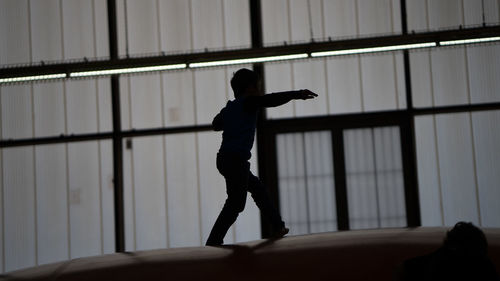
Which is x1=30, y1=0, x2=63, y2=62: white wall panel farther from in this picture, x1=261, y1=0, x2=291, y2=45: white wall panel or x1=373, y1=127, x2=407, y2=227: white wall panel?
x1=373, y1=127, x2=407, y2=227: white wall panel

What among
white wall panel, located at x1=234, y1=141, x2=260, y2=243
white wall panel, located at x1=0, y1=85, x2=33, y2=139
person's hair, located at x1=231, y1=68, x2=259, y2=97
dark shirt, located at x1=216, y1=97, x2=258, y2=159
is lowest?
white wall panel, located at x1=234, y1=141, x2=260, y2=243

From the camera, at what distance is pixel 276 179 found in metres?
8.78

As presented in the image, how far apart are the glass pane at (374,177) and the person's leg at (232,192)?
15.4 feet

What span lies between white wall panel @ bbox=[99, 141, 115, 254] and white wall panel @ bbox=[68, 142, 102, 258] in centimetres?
5

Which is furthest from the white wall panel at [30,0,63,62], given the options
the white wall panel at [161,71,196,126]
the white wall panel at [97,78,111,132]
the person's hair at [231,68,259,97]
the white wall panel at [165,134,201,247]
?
the person's hair at [231,68,259,97]

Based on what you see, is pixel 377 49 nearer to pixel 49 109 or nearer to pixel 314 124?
pixel 314 124

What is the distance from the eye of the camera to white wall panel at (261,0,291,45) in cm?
895

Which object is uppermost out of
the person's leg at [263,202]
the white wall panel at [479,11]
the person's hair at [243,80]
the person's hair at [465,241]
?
the white wall panel at [479,11]

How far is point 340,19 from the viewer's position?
29.1ft

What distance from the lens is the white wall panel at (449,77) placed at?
8.70 metres

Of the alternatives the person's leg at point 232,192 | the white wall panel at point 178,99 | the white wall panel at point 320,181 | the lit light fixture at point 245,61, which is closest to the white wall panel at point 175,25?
the white wall panel at point 178,99

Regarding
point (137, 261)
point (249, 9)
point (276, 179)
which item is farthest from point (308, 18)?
point (137, 261)

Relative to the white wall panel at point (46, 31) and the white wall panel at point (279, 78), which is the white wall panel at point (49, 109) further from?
the white wall panel at point (279, 78)

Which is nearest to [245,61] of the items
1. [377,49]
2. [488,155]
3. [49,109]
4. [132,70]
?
[132,70]
